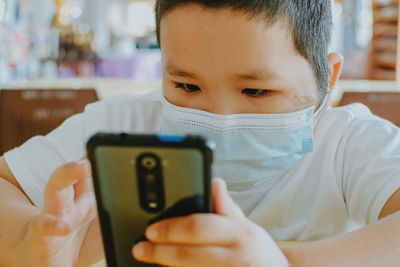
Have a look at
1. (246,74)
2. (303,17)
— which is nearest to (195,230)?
(246,74)

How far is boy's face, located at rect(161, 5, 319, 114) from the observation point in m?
0.70

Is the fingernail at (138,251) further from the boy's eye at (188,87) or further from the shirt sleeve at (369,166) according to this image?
the shirt sleeve at (369,166)

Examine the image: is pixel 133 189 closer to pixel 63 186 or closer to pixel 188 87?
pixel 63 186

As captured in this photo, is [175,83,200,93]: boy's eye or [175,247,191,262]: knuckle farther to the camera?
[175,83,200,93]: boy's eye

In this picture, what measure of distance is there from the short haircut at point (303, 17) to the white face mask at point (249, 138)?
102 mm

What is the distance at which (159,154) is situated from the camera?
1.34 feet

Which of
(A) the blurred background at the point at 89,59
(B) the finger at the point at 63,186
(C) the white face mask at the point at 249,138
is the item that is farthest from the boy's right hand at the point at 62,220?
(A) the blurred background at the point at 89,59

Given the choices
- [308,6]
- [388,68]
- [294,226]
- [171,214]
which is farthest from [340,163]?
[388,68]

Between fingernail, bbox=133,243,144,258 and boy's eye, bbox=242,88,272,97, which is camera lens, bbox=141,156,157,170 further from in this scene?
boy's eye, bbox=242,88,272,97

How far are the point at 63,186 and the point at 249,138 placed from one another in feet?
1.36

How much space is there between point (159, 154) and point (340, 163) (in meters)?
0.65

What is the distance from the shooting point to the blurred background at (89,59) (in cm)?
191

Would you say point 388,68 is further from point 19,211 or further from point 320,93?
point 19,211

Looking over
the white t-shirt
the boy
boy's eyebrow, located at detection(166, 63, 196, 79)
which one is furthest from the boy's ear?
boy's eyebrow, located at detection(166, 63, 196, 79)
